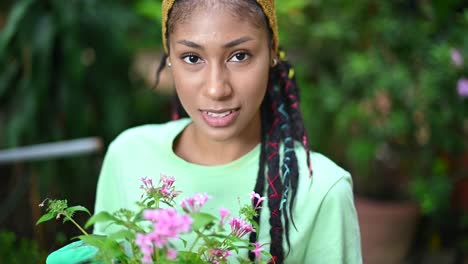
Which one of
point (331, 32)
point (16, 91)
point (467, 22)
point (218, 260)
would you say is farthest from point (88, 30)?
point (218, 260)

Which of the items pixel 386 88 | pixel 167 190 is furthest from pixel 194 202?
pixel 386 88

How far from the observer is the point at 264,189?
155 cm

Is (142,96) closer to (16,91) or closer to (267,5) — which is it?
(16,91)

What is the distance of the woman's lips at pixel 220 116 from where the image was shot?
143cm

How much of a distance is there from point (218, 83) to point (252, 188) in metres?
0.33

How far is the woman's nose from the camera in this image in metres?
1.37

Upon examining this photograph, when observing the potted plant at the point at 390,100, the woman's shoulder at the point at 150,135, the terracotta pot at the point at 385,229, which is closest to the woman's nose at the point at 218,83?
the woman's shoulder at the point at 150,135

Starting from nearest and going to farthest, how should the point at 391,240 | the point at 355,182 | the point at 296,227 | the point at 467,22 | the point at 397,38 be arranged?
the point at 296,227
the point at 467,22
the point at 397,38
the point at 391,240
the point at 355,182

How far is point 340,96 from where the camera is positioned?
367 cm

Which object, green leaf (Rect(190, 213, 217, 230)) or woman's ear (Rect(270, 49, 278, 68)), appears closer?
green leaf (Rect(190, 213, 217, 230))

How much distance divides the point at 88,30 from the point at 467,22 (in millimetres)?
2099

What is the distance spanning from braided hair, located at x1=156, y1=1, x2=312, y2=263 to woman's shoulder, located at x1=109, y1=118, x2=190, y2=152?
0.62 feet

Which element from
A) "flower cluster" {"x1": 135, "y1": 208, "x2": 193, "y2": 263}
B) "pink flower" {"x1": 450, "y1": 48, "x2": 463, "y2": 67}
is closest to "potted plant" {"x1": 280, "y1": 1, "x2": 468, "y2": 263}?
"pink flower" {"x1": 450, "y1": 48, "x2": 463, "y2": 67}

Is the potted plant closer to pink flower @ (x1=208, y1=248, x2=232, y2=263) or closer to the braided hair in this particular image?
the braided hair
